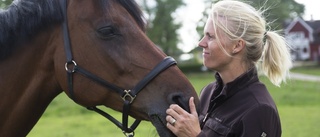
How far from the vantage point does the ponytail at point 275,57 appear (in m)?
2.76

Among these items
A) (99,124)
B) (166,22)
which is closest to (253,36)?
(99,124)

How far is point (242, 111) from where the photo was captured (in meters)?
2.49

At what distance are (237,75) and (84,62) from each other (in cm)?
97

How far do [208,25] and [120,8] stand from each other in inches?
22.7

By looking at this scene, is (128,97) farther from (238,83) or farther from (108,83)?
(238,83)

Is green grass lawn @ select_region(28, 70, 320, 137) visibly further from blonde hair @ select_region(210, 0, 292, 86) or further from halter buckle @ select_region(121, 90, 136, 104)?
halter buckle @ select_region(121, 90, 136, 104)

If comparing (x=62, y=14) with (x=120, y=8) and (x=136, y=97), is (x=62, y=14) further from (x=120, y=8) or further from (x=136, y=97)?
(x=136, y=97)

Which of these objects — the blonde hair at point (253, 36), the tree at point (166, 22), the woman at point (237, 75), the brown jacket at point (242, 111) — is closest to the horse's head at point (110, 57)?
the woman at point (237, 75)

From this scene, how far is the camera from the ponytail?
9.05 feet

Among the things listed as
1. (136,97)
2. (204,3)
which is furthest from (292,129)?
(204,3)

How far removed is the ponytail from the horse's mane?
3.05 ft

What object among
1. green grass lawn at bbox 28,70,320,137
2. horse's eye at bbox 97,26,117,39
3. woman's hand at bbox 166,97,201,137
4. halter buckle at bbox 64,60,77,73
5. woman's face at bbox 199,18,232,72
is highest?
horse's eye at bbox 97,26,117,39

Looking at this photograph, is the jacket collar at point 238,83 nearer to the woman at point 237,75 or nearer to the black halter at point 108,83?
the woman at point 237,75

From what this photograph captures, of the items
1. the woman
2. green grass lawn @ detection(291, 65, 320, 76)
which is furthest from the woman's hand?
green grass lawn @ detection(291, 65, 320, 76)
